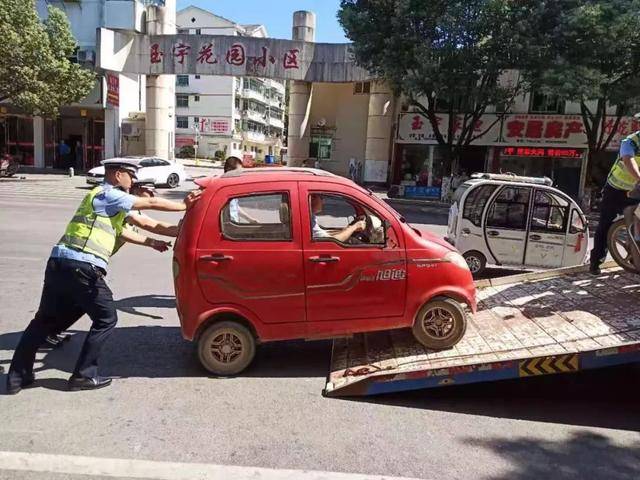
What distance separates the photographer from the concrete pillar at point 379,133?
24594mm

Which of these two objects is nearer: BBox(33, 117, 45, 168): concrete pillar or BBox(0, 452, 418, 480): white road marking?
BBox(0, 452, 418, 480): white road marking

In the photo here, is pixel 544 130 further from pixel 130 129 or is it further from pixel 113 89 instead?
pixel 113 89

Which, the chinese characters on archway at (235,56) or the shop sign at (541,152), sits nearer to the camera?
the shop sign at (541,152)

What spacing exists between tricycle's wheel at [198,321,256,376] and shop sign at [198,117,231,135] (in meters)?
60.9

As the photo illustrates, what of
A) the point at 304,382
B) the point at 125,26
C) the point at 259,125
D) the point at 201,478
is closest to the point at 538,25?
the point at 304,382

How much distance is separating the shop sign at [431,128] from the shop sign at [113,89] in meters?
14.9

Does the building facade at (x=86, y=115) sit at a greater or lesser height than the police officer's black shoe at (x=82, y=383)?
greater

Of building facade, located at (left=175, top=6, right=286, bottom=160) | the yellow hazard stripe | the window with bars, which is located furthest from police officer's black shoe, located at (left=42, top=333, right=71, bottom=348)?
the window with bars

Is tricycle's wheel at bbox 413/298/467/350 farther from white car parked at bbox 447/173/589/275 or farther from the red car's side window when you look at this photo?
white car parked at bbox 447/173/589/275

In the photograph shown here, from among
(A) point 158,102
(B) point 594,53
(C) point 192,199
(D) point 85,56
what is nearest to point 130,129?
(A) point 158,102

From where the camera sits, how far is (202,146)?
209 feet

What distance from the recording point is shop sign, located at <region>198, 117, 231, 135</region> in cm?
6297

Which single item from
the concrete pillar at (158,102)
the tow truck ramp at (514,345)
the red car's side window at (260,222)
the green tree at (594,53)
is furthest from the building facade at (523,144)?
the red car's side window at (260,222)

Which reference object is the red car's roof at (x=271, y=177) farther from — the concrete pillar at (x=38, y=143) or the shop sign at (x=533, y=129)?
the concrete pillar at (x=38, y=143)
